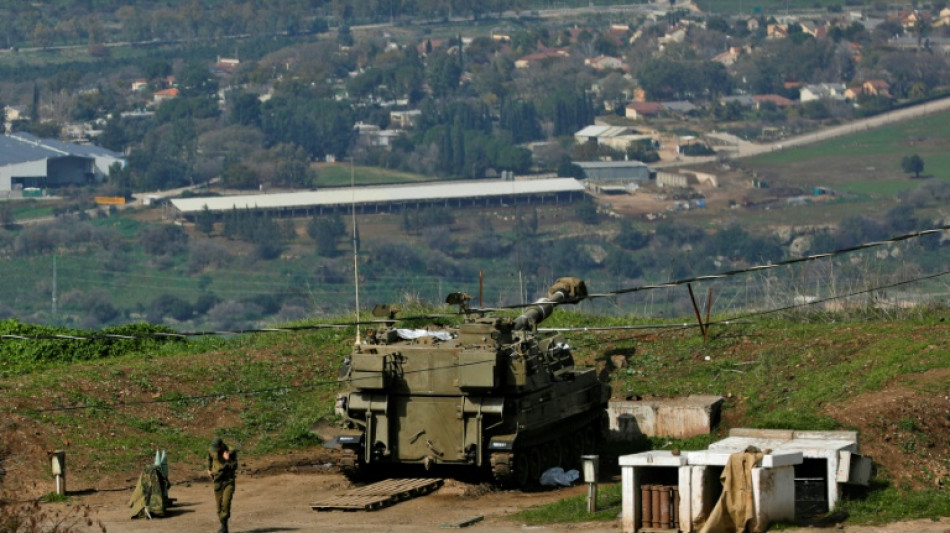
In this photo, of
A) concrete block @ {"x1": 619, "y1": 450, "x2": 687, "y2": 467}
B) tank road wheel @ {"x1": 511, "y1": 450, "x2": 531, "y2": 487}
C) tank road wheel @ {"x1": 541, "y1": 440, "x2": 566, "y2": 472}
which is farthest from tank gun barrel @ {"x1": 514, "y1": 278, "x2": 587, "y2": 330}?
concrete block @ {"x1": 619, "y1": 450, "x2": 687, "y2": 467}

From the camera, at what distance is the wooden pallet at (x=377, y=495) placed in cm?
2880

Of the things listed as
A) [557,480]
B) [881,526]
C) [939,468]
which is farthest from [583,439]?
[881,526]

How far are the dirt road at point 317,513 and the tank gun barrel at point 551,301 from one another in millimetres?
2923

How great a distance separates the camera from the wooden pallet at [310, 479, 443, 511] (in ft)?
94.5

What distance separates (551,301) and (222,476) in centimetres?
912

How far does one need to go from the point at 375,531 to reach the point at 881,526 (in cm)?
629

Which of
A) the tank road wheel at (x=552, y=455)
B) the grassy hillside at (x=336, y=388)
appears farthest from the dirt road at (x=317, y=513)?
the grassy hillside at (x=336, y=388)

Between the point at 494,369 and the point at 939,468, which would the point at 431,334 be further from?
the point at 939,468

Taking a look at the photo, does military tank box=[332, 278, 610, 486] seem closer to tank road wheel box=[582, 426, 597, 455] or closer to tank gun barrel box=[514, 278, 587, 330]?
tank gun barrel box=[514, 278, 587, 330]

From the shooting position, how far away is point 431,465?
31016mm

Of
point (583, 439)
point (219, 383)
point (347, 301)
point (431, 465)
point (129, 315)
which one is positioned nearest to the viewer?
→ point (431, 465)

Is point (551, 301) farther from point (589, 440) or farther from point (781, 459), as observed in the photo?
point (781, 459)

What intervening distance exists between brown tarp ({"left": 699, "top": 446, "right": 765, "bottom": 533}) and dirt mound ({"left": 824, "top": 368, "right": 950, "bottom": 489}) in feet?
12.0

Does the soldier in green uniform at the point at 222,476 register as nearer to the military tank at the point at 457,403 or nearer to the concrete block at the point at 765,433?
the military tank at the point at 457,403
